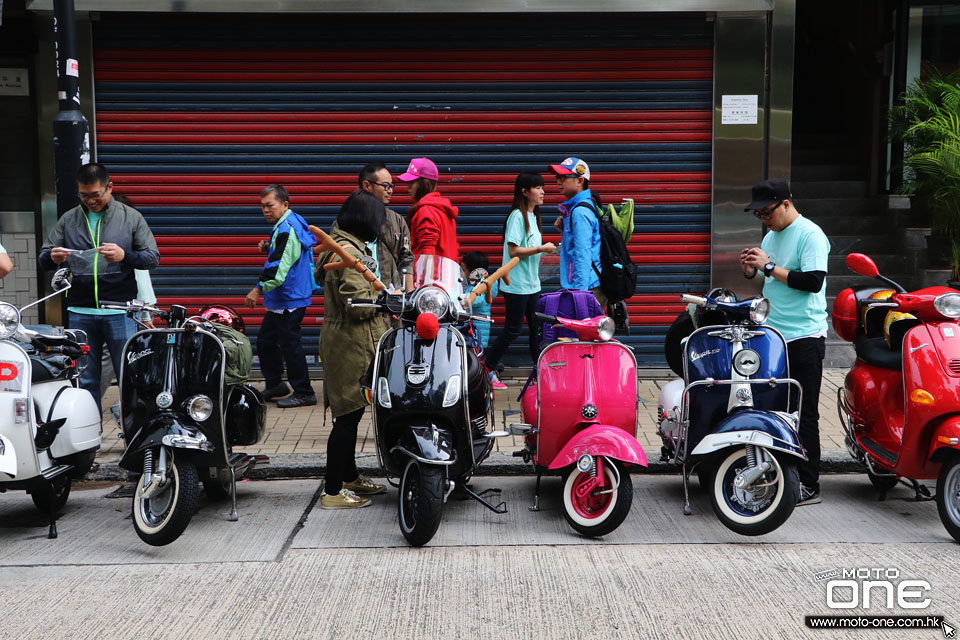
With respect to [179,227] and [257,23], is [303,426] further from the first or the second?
[257,23]

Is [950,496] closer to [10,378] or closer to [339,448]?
[339,448]

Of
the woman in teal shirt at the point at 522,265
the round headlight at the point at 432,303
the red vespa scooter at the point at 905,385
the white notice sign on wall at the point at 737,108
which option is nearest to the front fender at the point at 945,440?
the red vespa scooter at the point at 905,385

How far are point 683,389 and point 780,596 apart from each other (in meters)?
1.59

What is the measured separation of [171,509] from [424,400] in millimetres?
1449

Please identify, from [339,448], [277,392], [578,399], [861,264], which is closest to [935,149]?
[861,264]

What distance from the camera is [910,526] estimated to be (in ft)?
17.9

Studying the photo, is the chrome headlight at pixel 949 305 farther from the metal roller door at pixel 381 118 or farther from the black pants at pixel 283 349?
the black pants at pixel 283 349

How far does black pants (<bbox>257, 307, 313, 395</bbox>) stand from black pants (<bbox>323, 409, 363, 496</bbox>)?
102 inches

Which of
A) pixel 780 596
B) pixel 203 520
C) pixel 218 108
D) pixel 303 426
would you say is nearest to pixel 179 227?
pixel 218 108

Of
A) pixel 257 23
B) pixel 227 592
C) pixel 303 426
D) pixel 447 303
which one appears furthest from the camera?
pixel 257 23

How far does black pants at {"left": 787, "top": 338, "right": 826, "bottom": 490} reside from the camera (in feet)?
19.3

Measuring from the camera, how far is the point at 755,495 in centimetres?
521

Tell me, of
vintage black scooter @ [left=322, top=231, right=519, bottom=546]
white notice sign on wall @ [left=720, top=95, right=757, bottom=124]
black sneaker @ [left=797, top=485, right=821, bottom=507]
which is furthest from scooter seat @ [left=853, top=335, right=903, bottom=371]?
white notice sign on wall @ [left=720, top=95, right=757, bottom=124]

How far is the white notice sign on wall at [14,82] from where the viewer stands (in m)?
9.82
